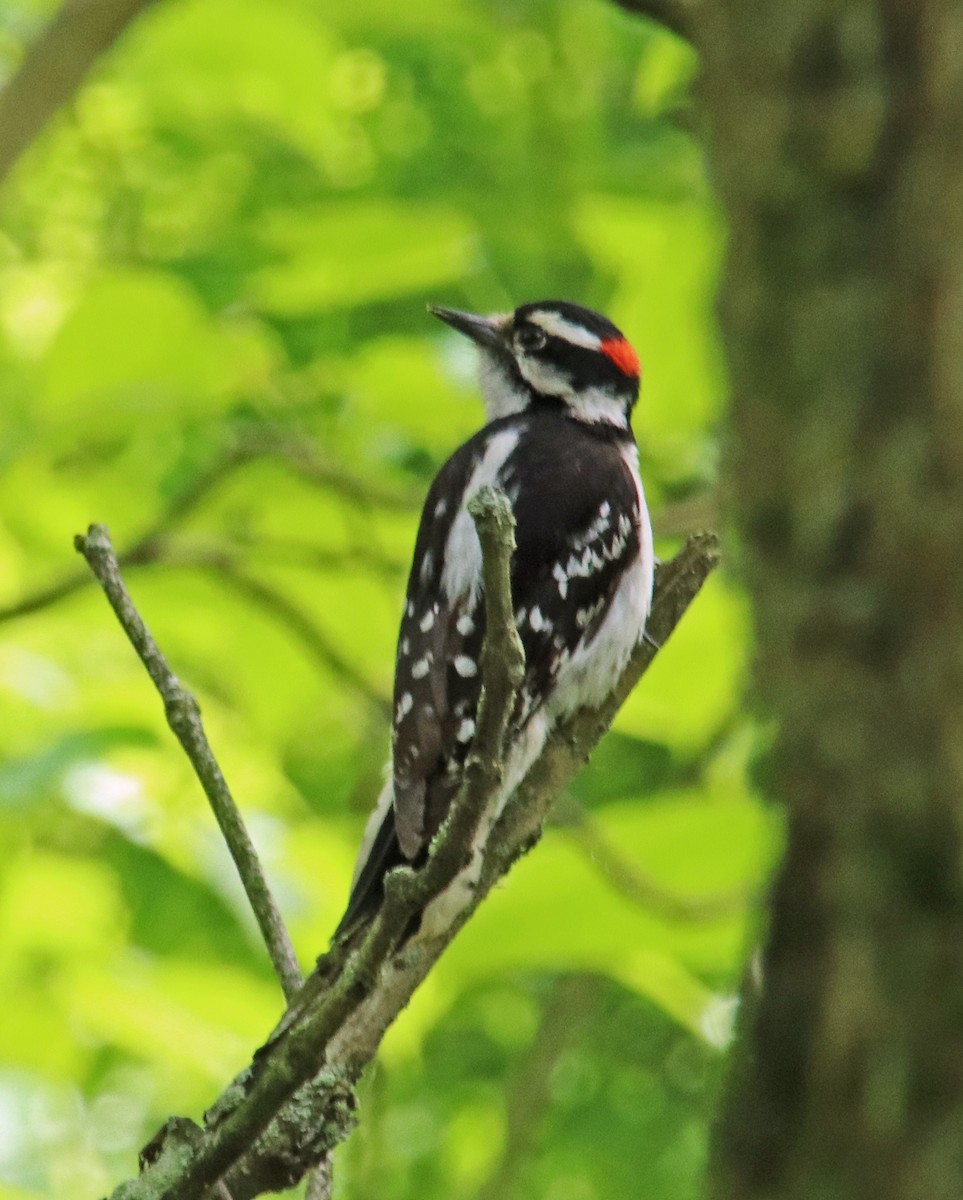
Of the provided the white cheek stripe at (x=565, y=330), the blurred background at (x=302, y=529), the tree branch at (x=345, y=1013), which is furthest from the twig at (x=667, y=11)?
the tree branch at (x=345, y=1013)

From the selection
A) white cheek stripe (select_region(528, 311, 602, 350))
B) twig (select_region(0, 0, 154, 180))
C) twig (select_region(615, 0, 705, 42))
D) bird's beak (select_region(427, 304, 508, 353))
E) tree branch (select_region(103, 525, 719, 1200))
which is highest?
white cheek stripe (select_region(528, 311, 602, 350))

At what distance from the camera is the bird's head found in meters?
4.01

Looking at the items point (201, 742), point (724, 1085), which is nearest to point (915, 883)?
point (724, 1085)

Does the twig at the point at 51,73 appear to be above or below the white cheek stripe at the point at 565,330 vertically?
below

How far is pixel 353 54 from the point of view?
5.18 meters

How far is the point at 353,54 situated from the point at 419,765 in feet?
9.47

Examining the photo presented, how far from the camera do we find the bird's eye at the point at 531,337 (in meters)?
4.04

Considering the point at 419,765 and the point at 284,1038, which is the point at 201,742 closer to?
the point at 284,1038

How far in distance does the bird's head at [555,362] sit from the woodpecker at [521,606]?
0.35m

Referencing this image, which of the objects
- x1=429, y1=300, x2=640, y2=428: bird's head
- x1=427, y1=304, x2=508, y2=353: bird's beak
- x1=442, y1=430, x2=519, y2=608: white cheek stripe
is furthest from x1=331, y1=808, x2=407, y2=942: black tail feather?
x1=427, y1=304, x2=508, y2=353: bird's beak

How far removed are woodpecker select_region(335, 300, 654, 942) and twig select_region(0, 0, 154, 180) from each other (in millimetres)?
1075

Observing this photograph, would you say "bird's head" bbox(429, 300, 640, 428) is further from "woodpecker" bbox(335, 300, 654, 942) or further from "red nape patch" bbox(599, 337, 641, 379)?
"woodpecker" bbox(335, 300, 654, 942)

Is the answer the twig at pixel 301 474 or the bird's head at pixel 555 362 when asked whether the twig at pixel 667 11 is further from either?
the twig at pixel 301 474

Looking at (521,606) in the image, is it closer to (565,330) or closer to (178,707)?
(565,330)
